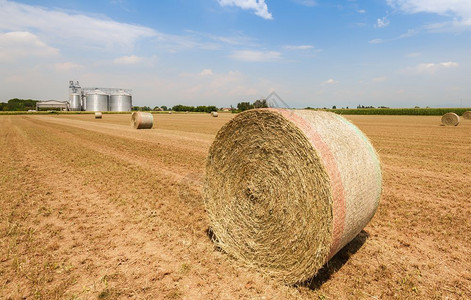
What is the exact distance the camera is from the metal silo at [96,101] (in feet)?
335

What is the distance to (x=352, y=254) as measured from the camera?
4289mm

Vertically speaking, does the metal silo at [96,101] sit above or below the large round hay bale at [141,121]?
above

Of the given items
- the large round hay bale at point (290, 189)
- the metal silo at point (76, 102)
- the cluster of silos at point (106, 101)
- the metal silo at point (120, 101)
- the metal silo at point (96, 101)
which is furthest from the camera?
the metal silo at point (76, 102)

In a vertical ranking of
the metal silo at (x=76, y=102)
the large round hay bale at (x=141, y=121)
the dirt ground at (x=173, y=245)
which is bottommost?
the dirt ground at (x=173, y=245)

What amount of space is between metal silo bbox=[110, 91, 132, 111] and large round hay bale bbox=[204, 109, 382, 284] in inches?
4373

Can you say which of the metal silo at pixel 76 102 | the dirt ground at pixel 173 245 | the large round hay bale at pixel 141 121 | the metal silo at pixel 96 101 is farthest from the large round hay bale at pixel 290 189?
the metal silo at pixel 76 102

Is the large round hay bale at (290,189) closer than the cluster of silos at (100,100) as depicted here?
Yes

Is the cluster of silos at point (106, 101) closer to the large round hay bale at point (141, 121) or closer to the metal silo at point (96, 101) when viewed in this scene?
the metal silo at point (96, 101)

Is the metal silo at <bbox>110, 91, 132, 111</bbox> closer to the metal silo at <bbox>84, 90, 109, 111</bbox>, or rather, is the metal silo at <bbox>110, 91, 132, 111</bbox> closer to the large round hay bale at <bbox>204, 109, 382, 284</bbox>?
the metal silo at <bbox>84, 90, 109, 111</bbox>

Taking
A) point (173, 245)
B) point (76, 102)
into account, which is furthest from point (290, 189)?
point (76, 102)

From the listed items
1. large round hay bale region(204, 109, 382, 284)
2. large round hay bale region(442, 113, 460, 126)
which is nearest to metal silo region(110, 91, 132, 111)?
large round hay bale region(442, 113, 460, 126)

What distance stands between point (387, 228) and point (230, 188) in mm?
3090

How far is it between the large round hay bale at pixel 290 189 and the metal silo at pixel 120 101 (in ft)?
364

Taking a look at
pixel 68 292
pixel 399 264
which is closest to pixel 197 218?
pixel 68 292
